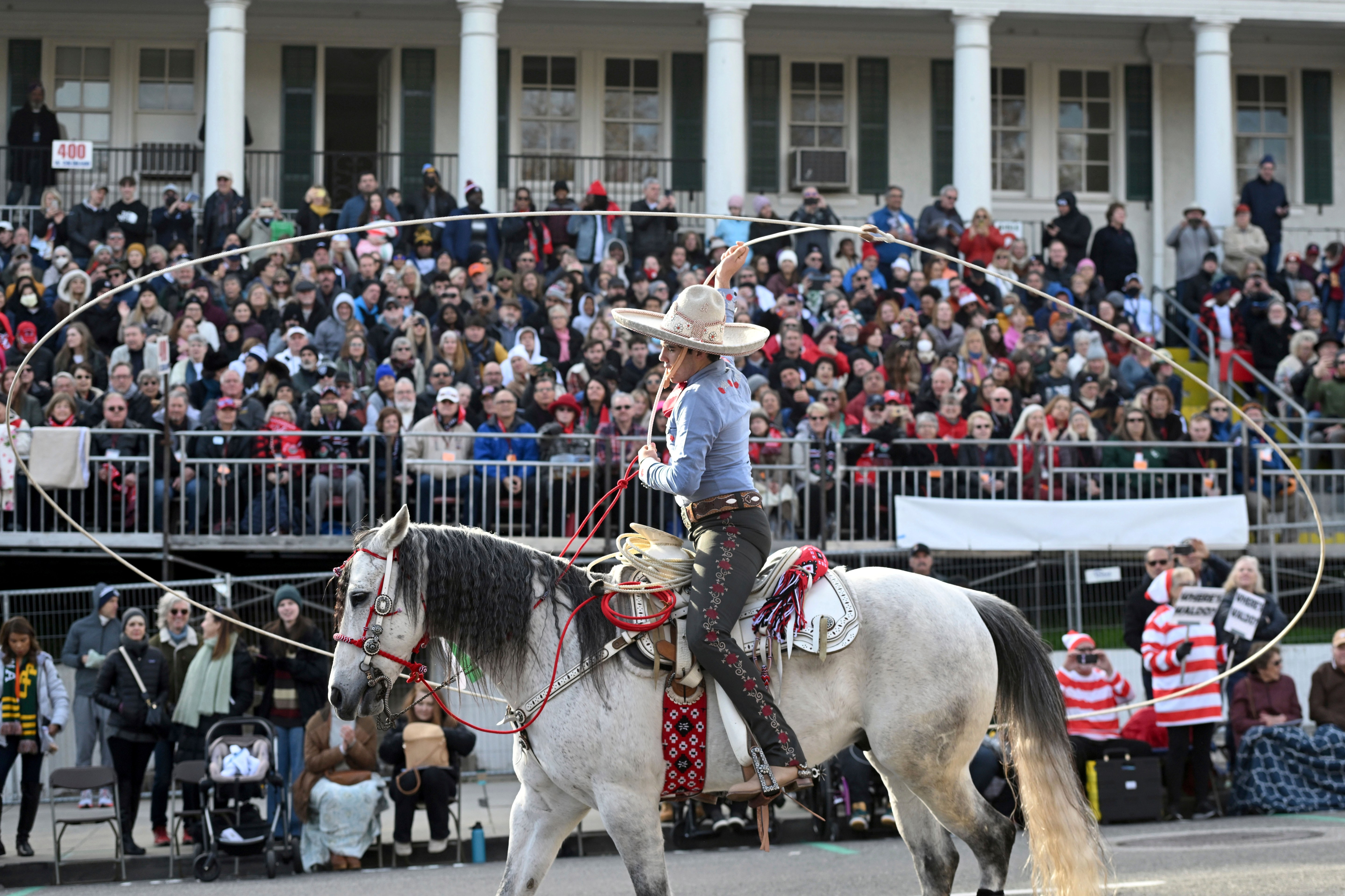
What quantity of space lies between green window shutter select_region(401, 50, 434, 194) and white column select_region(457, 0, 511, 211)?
2134 millimetres

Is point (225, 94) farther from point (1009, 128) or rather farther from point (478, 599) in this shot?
point (478, 599)

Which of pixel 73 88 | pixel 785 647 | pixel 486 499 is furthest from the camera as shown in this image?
pixel 73 88

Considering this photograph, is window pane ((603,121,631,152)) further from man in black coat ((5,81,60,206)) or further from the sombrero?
the sombrero

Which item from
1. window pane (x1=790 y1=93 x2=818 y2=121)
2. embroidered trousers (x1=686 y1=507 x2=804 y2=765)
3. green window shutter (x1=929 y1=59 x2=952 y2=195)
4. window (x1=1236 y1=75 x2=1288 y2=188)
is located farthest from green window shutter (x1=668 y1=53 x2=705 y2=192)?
embroidered trousers (x1=686 y1=507 x2=804 y2=765)

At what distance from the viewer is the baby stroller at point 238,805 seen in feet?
38.5

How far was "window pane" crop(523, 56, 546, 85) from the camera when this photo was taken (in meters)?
27.6

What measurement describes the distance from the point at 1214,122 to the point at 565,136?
1078 centimetres

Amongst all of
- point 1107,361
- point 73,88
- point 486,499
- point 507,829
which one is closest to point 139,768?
point 507,829

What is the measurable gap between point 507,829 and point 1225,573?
7362 mm

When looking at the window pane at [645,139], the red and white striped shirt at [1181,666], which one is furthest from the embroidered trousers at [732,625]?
the window pane at [645,139]

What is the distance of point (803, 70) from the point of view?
1102 inches

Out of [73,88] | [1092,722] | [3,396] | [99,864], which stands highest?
[73,88]

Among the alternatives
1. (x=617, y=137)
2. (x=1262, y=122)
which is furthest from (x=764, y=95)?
(x=1262, y=122)

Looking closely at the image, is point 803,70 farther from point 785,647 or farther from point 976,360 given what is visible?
point 785,647
